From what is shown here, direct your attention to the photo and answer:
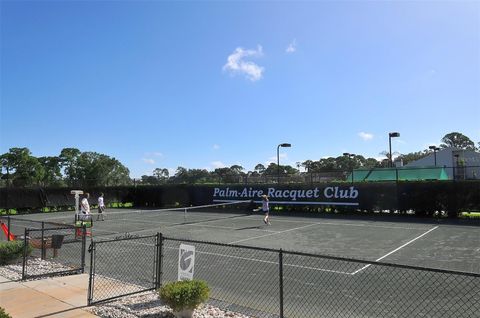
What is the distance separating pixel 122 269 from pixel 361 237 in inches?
419

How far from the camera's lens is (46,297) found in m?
7.97

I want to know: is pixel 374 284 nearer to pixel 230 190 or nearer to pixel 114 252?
pixel 114 252

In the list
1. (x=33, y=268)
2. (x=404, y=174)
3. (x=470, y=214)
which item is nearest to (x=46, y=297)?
(x=33, y=268)

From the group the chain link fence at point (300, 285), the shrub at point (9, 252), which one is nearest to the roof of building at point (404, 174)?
the chain link fence at point (300, 285)

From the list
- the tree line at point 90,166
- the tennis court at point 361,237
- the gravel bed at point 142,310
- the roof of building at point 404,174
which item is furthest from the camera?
the tree line at point 90,166

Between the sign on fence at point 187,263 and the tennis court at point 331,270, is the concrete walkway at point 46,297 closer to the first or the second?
the tennis court at point 331,270

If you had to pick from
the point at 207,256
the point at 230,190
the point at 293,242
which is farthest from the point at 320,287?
the point at 230,190

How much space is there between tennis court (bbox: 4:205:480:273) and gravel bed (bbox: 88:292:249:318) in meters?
6.98

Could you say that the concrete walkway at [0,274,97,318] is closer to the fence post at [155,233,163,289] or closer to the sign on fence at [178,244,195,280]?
the fence post at [155,233,163,289]

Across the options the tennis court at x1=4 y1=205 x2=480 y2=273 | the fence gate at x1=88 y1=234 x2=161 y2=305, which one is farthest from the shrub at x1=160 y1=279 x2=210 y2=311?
the tennis court at x1=4 y1=205 x2=480 y2=273

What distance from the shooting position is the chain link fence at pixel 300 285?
290 inches

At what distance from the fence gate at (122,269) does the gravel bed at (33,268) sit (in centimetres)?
102

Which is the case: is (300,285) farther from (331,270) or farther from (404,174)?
(404,174)

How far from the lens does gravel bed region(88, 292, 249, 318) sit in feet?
22.4
